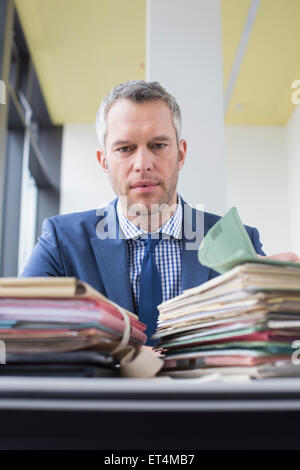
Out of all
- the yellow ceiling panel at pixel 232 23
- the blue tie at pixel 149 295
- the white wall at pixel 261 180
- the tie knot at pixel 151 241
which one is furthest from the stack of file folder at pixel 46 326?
the white wall at pixel 261 180

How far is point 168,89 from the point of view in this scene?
199 centimetres

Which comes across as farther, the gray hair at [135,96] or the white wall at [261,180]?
the white wall at [261,180]

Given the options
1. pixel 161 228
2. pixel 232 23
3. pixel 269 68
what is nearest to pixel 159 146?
pixel 161 228

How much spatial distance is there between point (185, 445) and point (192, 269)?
0.93 m

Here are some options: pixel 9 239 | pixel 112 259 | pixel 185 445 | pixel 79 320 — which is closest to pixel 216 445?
pixel 185 445

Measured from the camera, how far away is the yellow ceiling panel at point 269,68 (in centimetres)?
402

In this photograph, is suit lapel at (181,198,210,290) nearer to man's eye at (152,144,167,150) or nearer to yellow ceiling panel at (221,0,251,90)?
man's eye at (152,144,167,150)

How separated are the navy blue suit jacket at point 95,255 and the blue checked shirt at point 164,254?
0.07 feet

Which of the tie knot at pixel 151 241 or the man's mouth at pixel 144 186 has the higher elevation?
the man's mouth at pixel 144 186

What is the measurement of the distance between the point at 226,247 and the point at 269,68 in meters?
4.58

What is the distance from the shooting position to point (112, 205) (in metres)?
1.48

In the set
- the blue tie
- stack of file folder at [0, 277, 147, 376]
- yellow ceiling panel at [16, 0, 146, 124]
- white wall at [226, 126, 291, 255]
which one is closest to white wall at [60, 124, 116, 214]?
yellow ceiling panel at [16, 0, 146, 124]

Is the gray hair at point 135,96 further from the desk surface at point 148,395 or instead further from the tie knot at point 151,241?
the desk surface at point 148,395
